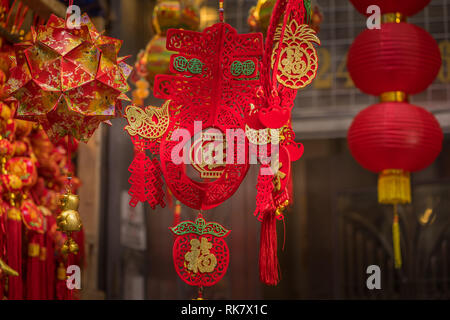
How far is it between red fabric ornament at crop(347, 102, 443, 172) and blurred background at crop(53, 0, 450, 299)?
3.47 feet

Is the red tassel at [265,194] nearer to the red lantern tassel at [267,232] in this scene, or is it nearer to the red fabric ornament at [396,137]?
the red lantern tassel at [267,232]

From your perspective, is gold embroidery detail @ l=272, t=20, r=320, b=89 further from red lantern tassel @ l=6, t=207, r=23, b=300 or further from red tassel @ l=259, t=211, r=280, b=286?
red lantern tassel @ l=6, t=207, r=23, b=300

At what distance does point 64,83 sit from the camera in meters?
2.21

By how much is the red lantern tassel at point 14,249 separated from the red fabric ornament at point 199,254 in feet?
2.56

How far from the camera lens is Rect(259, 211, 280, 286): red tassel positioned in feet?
7.31

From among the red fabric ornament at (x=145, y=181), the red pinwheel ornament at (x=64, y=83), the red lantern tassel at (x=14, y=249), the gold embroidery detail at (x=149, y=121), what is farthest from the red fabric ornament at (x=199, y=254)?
the red lantern tassel at (x=14, y=249)

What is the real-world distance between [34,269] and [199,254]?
939mm

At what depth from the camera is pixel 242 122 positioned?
239cm

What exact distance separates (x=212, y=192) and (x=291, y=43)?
1.75ft

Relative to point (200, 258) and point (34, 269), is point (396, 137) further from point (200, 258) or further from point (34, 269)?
point (34, 269)

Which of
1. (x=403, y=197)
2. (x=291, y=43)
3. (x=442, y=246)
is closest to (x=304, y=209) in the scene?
(x=442, y=246)

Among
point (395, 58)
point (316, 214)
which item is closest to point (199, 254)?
point (395, 58)

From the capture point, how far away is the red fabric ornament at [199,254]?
2391 mm

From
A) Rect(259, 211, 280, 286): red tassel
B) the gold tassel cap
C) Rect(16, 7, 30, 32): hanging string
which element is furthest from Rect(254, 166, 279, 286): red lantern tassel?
Rect(16, 7, 30, 32): hanging string
